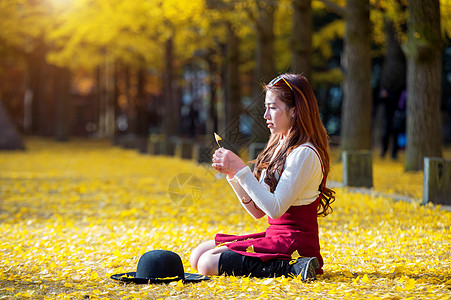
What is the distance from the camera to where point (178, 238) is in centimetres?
650

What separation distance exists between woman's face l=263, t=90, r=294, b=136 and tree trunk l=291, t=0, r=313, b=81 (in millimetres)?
11083

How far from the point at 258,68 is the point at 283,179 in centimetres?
1462

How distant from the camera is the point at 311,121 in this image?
430 centimetres

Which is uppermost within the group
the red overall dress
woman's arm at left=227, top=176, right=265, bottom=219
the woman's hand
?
the woman's hand

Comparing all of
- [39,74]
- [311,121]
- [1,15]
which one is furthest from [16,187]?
[39,74]

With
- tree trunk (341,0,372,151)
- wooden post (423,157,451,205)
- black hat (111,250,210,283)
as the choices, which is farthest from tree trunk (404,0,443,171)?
black hat (111,250,210,283)

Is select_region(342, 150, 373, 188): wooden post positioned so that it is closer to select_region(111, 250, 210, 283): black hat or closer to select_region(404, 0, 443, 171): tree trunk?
select_region(404, 0, 443, 171): tree trunk

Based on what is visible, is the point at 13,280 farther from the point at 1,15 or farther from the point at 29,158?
the point at 1,15

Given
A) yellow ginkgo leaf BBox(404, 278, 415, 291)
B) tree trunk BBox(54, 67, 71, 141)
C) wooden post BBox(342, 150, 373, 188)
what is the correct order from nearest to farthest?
yellow ginkgo leaf BBox(404, 278, 415, 291) → wooden post BBox(342, 150, 373, 188) → tree trunk BBox(54, 67, 71, 141)

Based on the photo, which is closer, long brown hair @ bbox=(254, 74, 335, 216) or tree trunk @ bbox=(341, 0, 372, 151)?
long brown hair @ bbox=(254, 74, 335, 216)

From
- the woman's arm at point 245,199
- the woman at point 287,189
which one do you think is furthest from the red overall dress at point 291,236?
the woman's arm at point 245,199

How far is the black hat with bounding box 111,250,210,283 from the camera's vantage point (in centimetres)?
448

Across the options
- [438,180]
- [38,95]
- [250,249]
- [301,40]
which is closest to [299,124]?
[250,249]

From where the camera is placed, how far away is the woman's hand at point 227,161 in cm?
402
